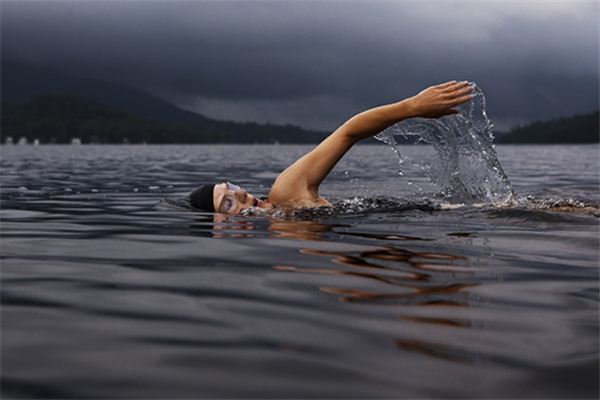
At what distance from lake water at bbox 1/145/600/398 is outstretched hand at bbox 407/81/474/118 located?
1.27m

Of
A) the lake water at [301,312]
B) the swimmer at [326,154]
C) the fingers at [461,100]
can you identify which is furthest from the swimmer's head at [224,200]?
the fingers at [461,100]

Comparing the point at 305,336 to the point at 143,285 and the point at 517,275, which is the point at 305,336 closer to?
the point at 143,285

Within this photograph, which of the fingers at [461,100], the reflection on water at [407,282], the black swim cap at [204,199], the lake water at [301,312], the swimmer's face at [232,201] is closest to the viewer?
the lake water at [301,312]

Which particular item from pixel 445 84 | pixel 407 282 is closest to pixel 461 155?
pixel 445 84

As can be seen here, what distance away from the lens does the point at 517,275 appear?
464 cm

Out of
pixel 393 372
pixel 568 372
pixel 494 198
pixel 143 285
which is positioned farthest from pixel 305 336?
pixel 494 198

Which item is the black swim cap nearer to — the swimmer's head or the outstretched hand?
the swimmer's head

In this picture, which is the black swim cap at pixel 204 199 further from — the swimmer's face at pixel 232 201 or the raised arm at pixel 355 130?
the raised arm at pixel 355 130

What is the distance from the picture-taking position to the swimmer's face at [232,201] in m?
8.64

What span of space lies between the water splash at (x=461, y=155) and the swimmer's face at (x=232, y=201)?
174 centimetres

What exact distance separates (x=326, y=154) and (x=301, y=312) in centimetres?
455

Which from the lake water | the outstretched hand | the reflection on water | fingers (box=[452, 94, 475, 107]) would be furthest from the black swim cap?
the reflection on water

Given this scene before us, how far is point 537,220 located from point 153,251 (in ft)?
14.4

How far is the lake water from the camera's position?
8.48ft
